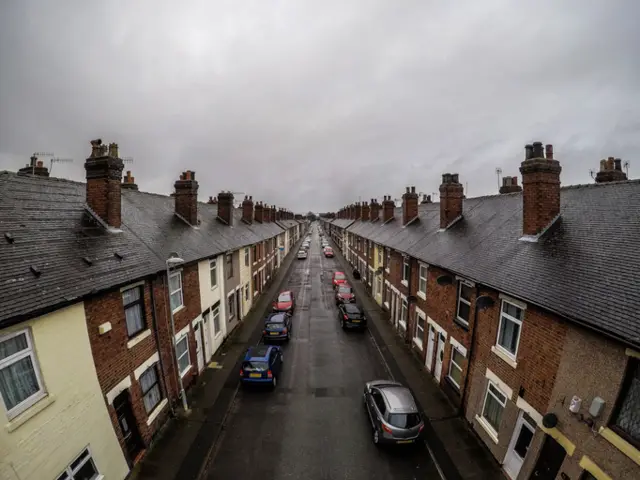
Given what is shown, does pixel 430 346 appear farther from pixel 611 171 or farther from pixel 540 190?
pixel 611 171

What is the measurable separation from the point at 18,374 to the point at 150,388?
5.23m

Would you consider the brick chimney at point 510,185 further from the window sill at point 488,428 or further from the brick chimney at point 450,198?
the window sill at point 488,428

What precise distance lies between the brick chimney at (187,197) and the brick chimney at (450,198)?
15.9m

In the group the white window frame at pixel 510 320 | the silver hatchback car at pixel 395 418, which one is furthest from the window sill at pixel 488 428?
the white window frame at pixel 510 320

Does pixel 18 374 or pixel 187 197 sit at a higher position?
pixel 187 197

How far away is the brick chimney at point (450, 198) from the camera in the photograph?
1831 centimetres

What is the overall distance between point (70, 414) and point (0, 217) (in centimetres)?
557

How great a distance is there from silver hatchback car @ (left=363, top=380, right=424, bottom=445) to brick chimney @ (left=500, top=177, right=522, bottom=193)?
1665 cm

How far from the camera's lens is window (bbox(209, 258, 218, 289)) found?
17083 millimetres

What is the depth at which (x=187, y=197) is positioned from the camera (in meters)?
19.4

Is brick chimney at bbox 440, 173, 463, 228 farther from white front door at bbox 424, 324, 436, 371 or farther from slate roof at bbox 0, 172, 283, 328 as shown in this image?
slate roof at bbox 0, 172, 283, 328

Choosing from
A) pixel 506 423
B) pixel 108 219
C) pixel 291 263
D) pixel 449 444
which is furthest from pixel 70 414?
pixel 291 263

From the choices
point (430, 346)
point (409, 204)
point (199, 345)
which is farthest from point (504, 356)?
point (409, 204)

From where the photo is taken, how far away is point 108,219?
11297mm
